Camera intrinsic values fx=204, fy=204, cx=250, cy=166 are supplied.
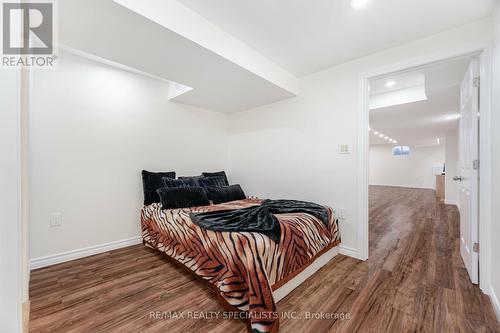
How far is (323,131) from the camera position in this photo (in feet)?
9.36

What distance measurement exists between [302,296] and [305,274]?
27cm

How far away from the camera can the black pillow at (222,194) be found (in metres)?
3.10

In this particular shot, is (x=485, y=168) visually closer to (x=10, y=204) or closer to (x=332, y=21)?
(x=332, y=21)

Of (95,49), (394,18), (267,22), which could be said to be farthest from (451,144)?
(95,49)

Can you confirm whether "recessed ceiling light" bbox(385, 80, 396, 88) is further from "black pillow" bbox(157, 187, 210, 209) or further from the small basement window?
the small basement window

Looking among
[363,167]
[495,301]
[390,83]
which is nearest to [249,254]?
[363,167]

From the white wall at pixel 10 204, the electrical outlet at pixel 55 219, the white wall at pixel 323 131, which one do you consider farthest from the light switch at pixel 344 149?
the electrical outlet at pixel 55 219

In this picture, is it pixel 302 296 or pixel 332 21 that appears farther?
pixel 332 21

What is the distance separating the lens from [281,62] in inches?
105

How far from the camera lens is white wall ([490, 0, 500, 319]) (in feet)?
5.11

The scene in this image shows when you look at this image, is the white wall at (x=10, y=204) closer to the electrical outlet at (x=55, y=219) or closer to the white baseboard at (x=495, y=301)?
the electrical outlet at (x=55, y=219)

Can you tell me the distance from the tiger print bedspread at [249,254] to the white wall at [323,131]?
464 millimetres

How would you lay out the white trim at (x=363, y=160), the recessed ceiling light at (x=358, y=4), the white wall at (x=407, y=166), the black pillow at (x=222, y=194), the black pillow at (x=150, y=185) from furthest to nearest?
1. the white wall at (x=407, y=166)
2. the black pillow at (x=222, y=194)
3. the black pillow at (x=150, y=185)
4. the white trim at (x=363, y=160)
5. the recessed ceiling light at (x=358, y=4)

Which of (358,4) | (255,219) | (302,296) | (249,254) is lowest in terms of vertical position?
(302,296)
